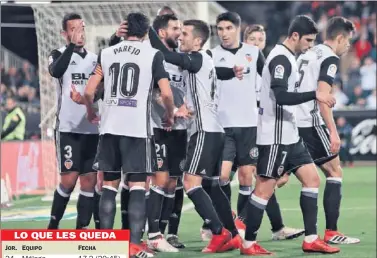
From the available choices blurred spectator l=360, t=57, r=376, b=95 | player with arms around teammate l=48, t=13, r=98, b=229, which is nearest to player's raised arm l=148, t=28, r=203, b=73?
player with arms around teammate l=48, t=13, r=98, b=229

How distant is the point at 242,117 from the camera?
30.5 ft

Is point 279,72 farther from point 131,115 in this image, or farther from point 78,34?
point 78,34

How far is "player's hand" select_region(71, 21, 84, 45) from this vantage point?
8.21m

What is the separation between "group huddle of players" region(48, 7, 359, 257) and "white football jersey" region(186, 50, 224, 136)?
0.04ft

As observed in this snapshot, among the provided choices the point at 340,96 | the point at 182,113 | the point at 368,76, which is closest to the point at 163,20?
the point at 182,113

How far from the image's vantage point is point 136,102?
24.5ft

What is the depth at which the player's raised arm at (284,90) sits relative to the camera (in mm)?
7648

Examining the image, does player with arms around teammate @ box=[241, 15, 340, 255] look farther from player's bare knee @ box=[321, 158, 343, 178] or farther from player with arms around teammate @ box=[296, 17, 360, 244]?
player's bare knee @ box=[321, 158, 343, 178]

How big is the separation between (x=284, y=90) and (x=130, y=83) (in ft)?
3.98

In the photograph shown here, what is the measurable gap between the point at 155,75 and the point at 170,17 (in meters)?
1.32

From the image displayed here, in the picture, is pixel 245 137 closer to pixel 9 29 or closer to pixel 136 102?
pixel 136 102

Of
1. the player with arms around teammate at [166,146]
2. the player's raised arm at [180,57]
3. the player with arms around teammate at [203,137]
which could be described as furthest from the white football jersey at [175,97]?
the player's raised arm at [180,57]

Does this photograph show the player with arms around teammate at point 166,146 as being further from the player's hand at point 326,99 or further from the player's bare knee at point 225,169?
the player's hand at point 326,99

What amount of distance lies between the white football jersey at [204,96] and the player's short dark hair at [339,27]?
1.14 metres
